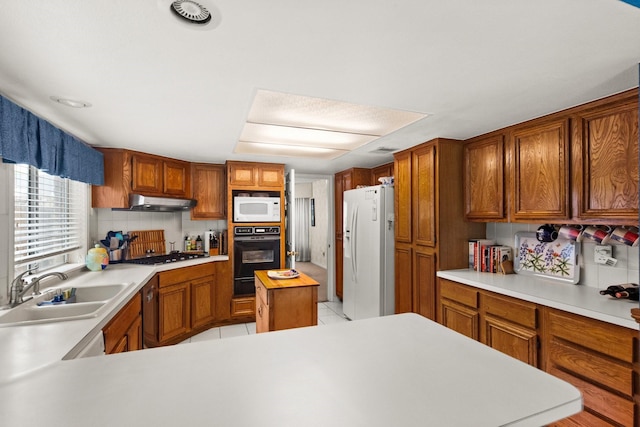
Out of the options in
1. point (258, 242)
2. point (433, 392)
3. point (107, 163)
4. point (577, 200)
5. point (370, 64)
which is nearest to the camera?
point (433, 392)

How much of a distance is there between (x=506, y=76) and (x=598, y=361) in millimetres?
1655

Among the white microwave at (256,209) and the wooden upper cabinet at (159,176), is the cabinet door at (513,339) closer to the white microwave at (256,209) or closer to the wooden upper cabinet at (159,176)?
the white microwave at (256,209)

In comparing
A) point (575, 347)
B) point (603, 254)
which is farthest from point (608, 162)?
point (575, 347)

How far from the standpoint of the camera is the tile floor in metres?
3.56

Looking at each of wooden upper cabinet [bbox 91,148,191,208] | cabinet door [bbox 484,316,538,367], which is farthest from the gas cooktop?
cabinet door [bbox 484,316,538,367]

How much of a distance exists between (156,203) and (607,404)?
3.90 meters

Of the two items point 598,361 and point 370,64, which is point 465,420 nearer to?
point 370,64

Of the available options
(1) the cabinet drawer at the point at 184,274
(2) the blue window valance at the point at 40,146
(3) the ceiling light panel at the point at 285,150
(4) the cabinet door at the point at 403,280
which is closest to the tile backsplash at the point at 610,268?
(4) the cabinet door at the point at 403,280

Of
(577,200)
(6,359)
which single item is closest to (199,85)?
(6,359)

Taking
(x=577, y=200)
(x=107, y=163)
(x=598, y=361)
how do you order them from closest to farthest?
1. (x=598, y=361)
2. (x=577, y=200)
3. (x=107, y=163)

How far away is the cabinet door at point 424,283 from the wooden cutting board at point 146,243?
308cm

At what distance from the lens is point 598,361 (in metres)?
Result: 1.73

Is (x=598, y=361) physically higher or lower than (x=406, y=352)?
lower

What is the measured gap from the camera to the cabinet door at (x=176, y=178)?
3631mm
